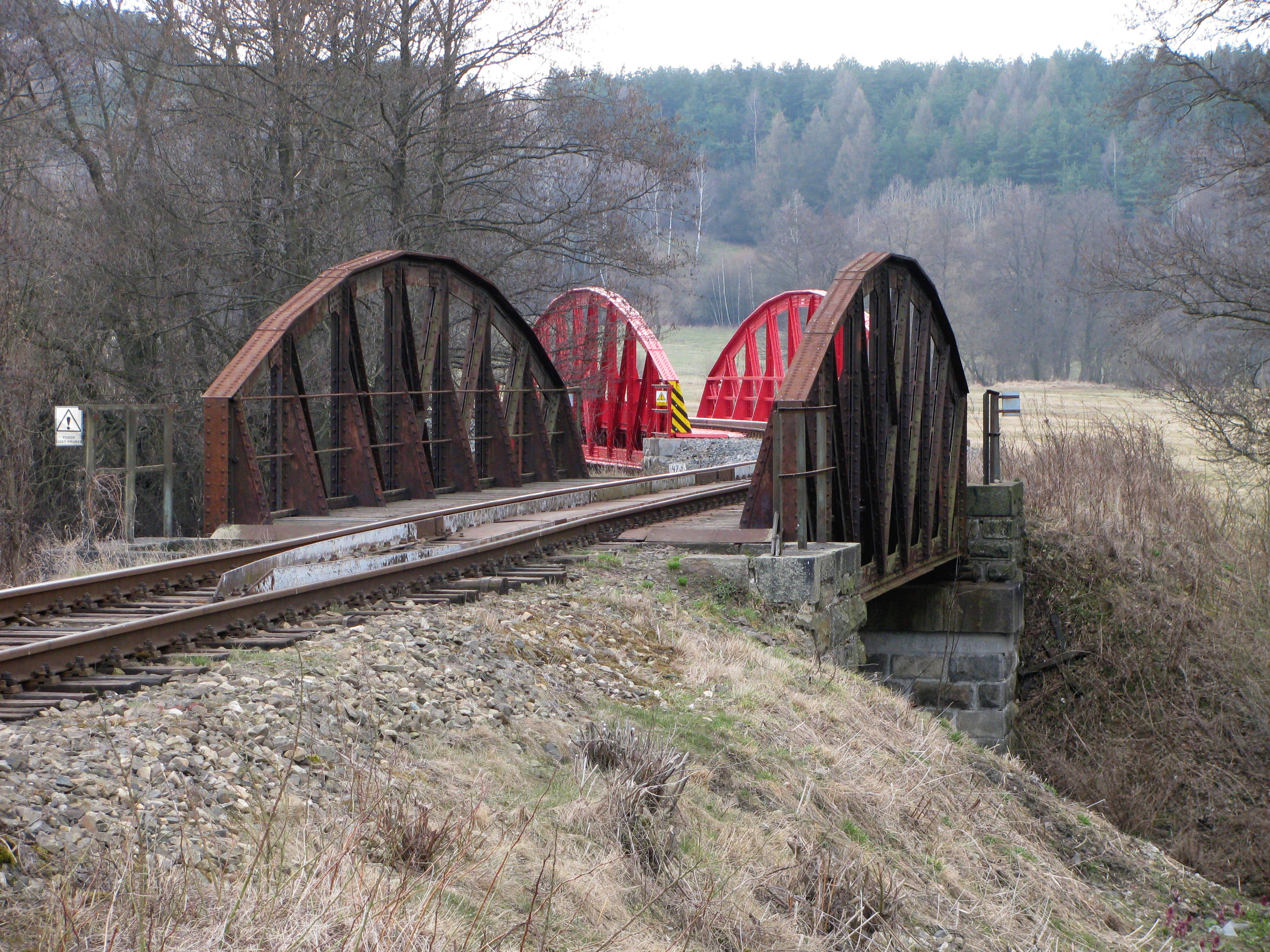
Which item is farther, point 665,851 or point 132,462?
point 132,462

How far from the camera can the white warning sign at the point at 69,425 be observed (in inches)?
456

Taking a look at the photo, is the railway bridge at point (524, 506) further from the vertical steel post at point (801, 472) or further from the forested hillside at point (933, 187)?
the forested hillside at point (933, 187)

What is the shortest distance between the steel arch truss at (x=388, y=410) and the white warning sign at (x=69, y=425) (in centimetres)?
120

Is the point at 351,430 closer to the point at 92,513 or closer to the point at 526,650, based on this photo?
the point at 92,513

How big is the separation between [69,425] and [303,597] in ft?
18.7

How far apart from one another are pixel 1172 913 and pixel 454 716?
19.0 ft

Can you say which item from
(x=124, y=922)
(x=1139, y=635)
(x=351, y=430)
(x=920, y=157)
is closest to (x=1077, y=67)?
(x=920, y=157)

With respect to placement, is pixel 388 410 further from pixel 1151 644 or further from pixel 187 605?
pixel 1151 644

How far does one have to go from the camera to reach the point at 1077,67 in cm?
10600

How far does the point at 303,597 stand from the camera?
24.1ft

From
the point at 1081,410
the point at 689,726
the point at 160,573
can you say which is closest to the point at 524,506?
the point at 160,573

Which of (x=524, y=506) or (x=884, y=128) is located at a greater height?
(x=884, y=128)

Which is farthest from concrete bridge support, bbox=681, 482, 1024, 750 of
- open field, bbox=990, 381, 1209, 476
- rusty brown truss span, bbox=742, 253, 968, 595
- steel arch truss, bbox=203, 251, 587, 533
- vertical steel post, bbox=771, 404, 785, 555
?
vertical steel post, bbox=771, 404, 785, 555

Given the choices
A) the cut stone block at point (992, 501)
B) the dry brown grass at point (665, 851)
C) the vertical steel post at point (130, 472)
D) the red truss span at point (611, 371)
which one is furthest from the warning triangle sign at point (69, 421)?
the red truss span at point (611, 371)
